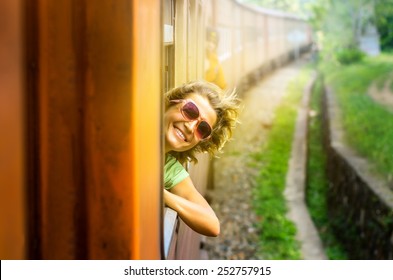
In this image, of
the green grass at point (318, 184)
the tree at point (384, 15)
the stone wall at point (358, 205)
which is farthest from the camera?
the tree at point (384, 15)

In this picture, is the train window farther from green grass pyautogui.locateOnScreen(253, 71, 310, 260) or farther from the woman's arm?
→ green grass pyautogui.locateOnScreen(253, 71, 310, 260)

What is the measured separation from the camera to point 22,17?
92cm

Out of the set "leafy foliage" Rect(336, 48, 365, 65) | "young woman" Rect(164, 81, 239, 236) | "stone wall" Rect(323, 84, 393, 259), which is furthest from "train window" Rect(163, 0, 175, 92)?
"leafy foliage" Rect(336, 48, 365, 65)

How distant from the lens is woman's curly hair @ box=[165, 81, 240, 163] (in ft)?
4.73

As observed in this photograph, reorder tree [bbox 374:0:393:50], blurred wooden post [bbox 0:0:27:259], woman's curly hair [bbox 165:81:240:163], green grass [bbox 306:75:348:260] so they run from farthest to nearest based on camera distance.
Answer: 1. tree [bbox 374:0:393:50]
2. green grass [bbox 306:75:348:260]
3. woman's curly hair [bbox 165:81:240:163]
4. blurred wooden post [bbox 0:0:27:259]

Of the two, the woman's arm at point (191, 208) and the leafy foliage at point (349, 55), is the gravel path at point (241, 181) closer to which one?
the leafy foliage at point (349, 55)

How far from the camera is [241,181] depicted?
5.00m

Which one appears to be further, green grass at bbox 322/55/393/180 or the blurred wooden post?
green grass at bbox 322/55/393/180

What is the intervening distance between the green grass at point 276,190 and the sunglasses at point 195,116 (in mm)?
2526

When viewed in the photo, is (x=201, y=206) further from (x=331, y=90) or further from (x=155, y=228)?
(x=331, y=90)

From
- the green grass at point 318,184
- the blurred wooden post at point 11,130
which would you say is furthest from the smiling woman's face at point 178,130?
the green grass at point 318,184

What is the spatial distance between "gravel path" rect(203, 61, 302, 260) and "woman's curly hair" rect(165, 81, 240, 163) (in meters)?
1.83

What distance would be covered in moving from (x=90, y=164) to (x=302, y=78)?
7.66 metres

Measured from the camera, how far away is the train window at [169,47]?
1.31m
